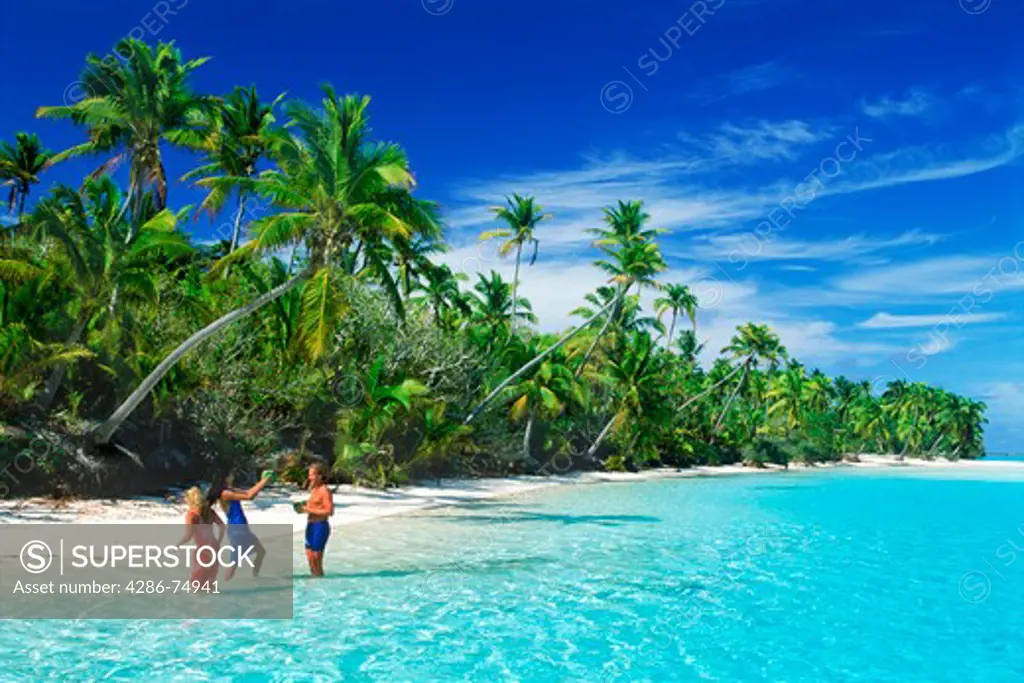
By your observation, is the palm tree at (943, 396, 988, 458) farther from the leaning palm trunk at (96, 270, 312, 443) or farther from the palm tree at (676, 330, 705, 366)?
the leaning palm trunk at (96, 270, 312, 443)

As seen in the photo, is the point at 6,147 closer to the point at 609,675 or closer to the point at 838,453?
the point at 609,675

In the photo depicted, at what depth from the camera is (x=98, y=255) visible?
1698 cm

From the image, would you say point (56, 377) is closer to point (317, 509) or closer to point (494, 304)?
point (317, 509)

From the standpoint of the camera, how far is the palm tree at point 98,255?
16781 millimetres

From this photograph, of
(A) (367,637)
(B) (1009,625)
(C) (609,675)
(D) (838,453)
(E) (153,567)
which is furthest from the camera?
(D) (838,453)

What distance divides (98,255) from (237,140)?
15.0 m

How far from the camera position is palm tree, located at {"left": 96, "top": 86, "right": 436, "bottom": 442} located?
17062 millimetres

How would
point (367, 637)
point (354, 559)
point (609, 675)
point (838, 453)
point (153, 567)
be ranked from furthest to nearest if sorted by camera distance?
point (838, 453), point (354, 559), point (153, 567), point (367, 637), point (609, 675)

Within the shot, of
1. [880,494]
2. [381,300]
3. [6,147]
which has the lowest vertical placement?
[880,494]

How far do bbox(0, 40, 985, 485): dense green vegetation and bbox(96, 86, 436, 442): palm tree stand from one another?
51mm

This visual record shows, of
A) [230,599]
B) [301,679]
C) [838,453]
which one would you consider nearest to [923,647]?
[301,679]

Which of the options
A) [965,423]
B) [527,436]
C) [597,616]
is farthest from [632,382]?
[965,423]

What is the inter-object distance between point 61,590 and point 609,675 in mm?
6874

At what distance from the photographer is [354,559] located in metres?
13.4
